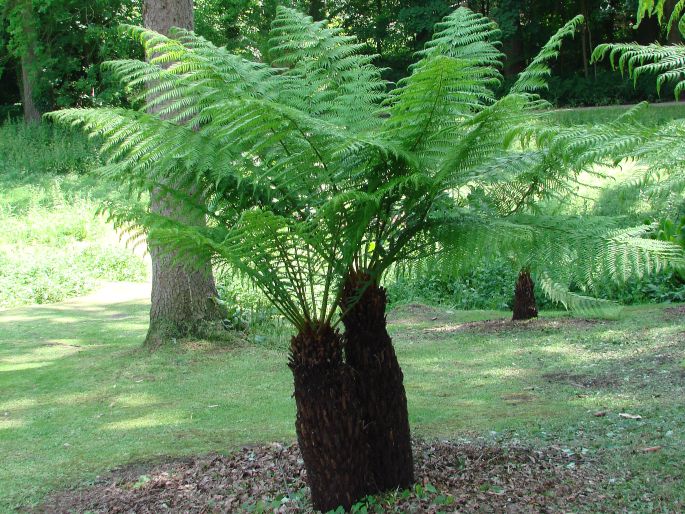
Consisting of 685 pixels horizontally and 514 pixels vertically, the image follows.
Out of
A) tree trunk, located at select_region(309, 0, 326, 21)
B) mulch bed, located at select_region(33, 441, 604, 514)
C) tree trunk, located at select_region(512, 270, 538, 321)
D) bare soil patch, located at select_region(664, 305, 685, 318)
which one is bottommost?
mulch bed, located at select_region(33, 441, 604, 514)

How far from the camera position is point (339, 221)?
3.38 metres

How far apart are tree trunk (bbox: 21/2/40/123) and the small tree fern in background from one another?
25.4 m

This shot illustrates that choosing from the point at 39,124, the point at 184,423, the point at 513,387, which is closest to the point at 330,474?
the point at 184,423

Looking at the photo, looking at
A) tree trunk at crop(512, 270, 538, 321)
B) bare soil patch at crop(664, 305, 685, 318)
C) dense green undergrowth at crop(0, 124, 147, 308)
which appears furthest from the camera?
dense green undergrowth at crop(0, 124, 147, 308)

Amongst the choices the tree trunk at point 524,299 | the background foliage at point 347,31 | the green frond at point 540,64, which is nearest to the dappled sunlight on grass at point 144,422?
the green frond at point 540,64

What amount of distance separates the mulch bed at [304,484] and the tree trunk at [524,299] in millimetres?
4604

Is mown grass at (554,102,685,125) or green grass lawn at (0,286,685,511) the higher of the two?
mown grass at (554,102,685,125)

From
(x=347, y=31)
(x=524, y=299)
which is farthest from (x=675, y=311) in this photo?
(x=347, y=31)

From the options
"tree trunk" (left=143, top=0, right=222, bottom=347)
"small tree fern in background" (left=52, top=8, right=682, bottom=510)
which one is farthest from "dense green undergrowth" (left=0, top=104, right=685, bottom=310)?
"small tree fern in background" (left=52, top=8, right=682, bottom=510)

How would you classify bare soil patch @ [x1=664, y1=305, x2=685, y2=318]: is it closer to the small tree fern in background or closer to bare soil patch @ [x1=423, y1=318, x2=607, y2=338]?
bare soil patch @ [x1=423, y1=318, x2=607, y2=338]

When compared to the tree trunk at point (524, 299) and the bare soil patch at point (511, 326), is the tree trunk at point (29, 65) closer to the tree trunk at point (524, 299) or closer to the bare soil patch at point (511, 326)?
the bare soil patch at point (511, 326)

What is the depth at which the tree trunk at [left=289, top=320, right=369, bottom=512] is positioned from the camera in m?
3.66

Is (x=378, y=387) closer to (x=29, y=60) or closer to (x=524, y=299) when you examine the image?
(x=524, y=299)

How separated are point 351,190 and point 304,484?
1899 mm
